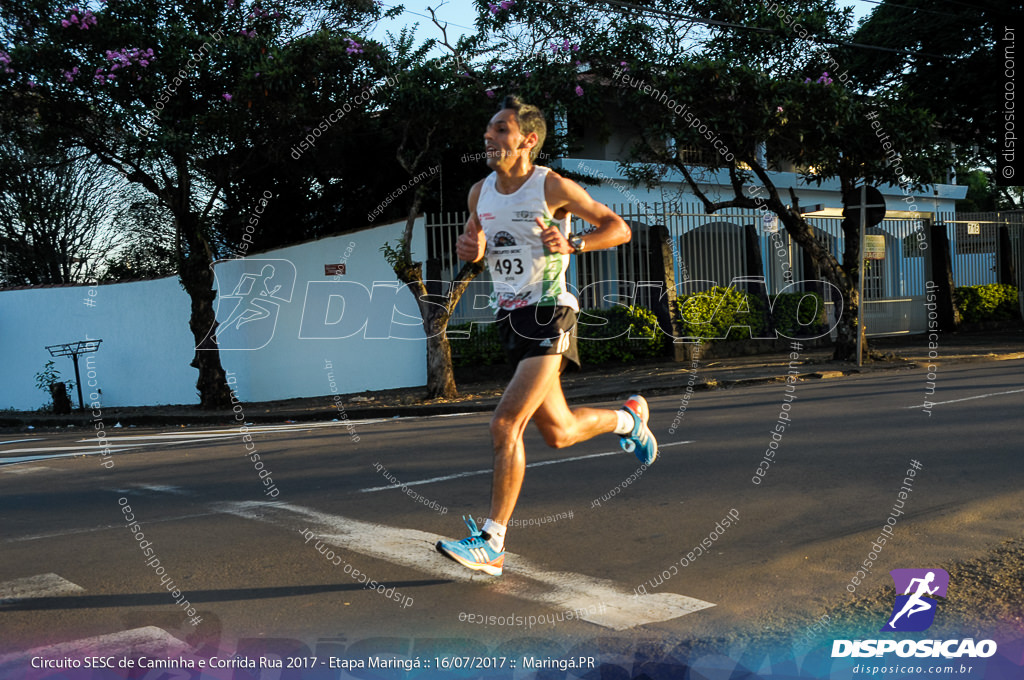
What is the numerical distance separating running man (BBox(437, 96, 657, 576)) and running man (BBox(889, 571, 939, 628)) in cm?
164

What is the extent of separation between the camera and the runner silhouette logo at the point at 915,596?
11.6ft

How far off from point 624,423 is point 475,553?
4.41 feet

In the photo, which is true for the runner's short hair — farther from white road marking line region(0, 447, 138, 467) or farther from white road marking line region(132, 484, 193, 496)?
white road marking line region(0, 447, 138, 467)

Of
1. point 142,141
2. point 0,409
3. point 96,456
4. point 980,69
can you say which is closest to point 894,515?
point 96,456

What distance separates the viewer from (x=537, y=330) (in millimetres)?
4492

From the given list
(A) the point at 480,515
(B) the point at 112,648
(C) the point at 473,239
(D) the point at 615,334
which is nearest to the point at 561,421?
(C) the point at 473,239

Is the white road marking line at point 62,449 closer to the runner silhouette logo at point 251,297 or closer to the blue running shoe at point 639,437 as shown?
the runner silhouette logo at point 251,297

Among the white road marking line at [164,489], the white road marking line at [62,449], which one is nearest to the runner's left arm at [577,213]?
the white road marking line at [164,489]

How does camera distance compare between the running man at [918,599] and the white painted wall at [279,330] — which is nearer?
the running man at [918,599]

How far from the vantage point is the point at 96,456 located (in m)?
9.23

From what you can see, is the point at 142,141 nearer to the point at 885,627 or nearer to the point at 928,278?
the point at 885,627

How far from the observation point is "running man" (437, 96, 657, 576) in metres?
4.37

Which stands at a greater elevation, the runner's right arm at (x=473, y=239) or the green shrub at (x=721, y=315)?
the runner's right arm at (x=473, y=239)

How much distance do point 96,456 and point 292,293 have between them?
6.54 metres
